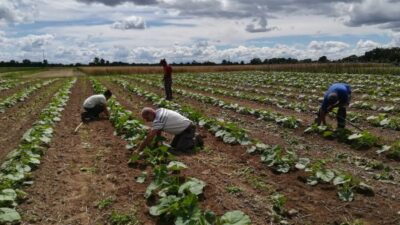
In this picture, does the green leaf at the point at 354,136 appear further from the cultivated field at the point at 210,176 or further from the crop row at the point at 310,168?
the crop row at the point at 310,168

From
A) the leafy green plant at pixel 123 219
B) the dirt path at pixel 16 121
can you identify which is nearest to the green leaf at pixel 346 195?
the leafy green plant at pixel 123 219

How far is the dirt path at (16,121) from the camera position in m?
11.7

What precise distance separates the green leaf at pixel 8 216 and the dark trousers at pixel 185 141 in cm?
433

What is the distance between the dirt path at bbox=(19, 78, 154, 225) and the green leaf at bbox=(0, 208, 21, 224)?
28 cm

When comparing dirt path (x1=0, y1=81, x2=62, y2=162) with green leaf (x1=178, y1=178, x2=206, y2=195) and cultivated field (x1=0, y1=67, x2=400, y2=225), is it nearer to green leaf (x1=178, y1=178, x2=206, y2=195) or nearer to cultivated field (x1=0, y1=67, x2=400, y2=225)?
cultivated field (x1=0, y1=67, x2=400, y2=225)

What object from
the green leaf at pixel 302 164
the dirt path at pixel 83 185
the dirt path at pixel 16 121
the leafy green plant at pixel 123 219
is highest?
the green leaf at pixel 302 164

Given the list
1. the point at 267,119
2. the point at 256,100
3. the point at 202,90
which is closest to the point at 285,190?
the point at 267,119

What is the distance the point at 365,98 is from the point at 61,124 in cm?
1284

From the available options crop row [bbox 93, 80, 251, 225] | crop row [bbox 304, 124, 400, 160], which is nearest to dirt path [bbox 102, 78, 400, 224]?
crop row [bbox 93, 80, 251, 225]

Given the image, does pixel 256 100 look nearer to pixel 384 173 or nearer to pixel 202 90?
pixel 202 90

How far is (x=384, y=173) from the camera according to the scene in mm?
7930

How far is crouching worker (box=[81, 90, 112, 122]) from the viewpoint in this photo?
1453cm

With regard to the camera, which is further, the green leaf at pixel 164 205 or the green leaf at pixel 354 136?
the green leaf at pixel 354 136

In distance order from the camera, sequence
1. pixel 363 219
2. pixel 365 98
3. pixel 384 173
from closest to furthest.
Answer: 1. pixel 363 219
2. pixel 384 173
3. pixel 365 98
